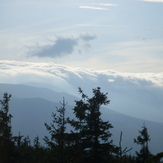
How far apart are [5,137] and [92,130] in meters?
7.07

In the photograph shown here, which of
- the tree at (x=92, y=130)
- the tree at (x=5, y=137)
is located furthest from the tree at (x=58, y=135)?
→ the tree at (x=5, y=137)

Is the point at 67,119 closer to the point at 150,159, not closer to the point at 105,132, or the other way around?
the point at 105,132

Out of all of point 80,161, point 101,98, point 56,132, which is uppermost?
point 101,98

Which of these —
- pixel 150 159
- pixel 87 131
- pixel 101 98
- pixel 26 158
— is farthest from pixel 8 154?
pixel 26 158

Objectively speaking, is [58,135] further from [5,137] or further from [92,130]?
[5,137]

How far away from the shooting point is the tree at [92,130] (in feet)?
78.8

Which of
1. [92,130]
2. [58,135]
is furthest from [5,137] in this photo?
[92,130]

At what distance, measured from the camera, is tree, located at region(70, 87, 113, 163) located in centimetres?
2402

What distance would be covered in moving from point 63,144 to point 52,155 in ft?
3.58

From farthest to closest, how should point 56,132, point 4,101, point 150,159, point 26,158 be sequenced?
point 26,158, point 4,101, point 56,132, point 150,159

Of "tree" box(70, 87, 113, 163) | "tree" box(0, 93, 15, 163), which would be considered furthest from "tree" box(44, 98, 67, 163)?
"tree" box(0, 93, 15, 163)

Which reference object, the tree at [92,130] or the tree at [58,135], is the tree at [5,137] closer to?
the tree at [58,135]

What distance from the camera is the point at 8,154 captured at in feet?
88.6

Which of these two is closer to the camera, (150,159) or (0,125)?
(150,159)
